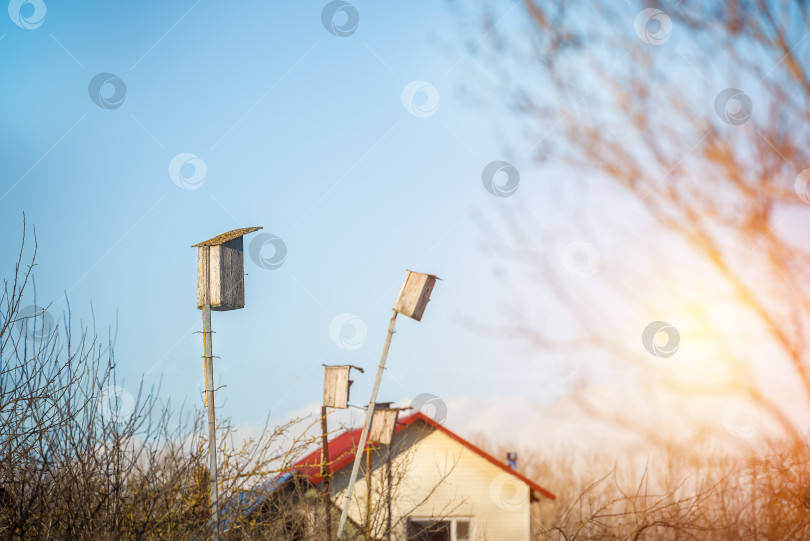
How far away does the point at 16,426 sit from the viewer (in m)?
6.14

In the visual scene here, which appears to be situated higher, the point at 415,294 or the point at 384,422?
the point at 415,294

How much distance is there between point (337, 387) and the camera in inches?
415

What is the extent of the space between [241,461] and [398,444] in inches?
284

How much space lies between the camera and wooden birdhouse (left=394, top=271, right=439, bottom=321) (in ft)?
29.4

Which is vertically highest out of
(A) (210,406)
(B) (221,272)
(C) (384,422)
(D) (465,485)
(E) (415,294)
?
(E) (415,294)

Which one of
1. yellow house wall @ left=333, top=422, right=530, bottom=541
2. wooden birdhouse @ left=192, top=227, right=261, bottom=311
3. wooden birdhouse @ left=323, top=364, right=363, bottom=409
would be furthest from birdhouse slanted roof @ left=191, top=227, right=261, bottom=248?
yellow house wall @ left=333, top=422, right=530, bottom=541

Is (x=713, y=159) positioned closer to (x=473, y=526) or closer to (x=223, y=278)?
(x=223, y=278)

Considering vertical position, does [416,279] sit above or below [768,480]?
above

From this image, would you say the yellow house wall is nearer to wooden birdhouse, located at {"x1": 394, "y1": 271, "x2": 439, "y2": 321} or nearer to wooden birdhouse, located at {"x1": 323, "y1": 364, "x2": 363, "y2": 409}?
wooden birdhouse, located at {"x1": 323, "y1": 364, "x2": 363, "y2": 409}

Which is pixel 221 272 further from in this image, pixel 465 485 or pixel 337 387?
pixel 465 485

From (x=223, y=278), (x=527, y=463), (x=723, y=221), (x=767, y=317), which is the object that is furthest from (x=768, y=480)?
(x=527, y=463)

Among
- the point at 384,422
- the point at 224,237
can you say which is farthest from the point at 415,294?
the point at 384,422

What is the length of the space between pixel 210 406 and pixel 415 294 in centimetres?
313

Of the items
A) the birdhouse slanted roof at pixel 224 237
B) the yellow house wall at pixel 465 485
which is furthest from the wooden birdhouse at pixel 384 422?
the birdhouse slanted roof at pixel 224 237
